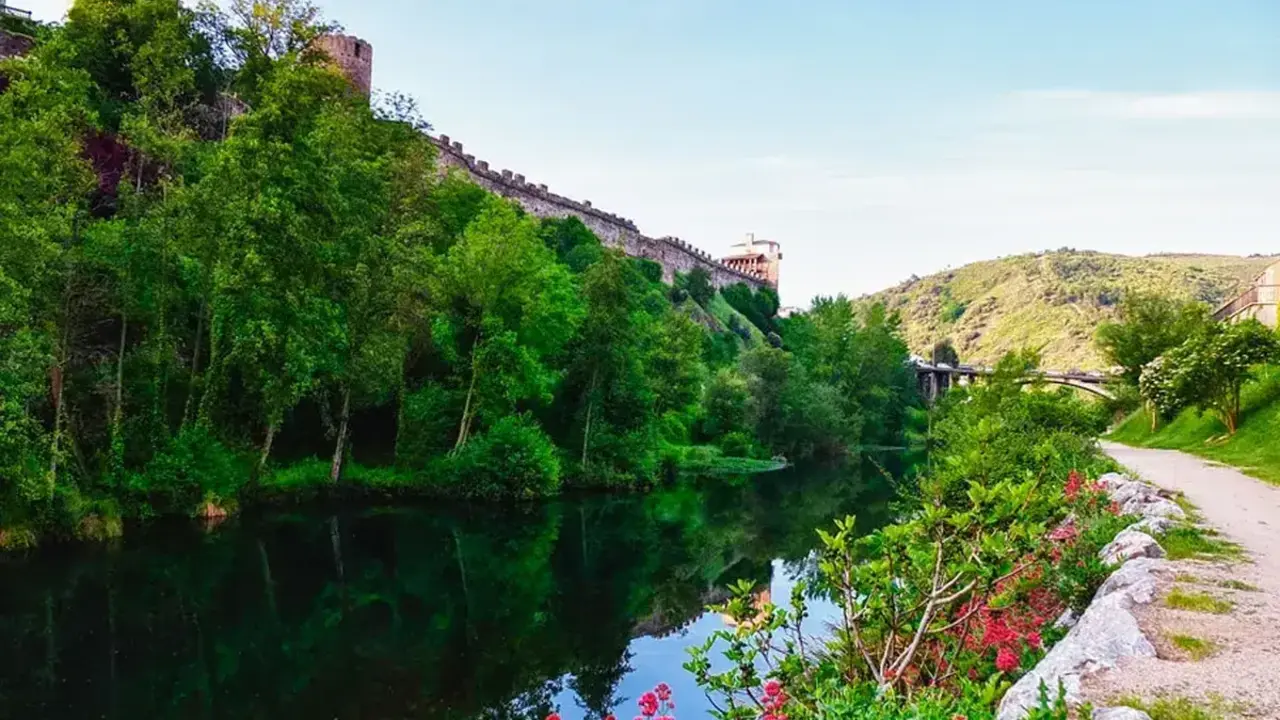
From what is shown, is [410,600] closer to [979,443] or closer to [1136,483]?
[979,443]

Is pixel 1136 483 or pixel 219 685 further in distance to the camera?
pixel 1136 483

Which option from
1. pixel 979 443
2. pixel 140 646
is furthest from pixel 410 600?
pixel 979 443

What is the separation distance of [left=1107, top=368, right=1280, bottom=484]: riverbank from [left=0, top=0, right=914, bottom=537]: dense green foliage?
66.3 ft

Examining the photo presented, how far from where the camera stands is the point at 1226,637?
5.93m

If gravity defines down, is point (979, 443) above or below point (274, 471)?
above

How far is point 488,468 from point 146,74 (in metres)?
17.7

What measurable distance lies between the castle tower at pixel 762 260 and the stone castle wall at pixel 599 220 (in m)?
10.0

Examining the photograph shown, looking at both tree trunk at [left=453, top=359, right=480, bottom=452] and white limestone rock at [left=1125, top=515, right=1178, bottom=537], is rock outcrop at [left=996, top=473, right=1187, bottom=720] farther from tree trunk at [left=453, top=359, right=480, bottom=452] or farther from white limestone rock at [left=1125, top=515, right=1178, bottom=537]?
tree trunk at [left=453, top=359, right=480, bottom=452]

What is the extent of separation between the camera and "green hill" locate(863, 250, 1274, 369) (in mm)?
132125

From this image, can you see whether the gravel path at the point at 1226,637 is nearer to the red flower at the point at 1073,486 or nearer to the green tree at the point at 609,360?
the red flower at the point at 1073,486

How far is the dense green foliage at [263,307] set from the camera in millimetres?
20156

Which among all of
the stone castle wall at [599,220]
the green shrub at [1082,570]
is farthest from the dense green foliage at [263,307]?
the green shrub at [1082,570]

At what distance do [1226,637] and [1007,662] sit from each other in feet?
5.19

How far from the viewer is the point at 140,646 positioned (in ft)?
39.7
